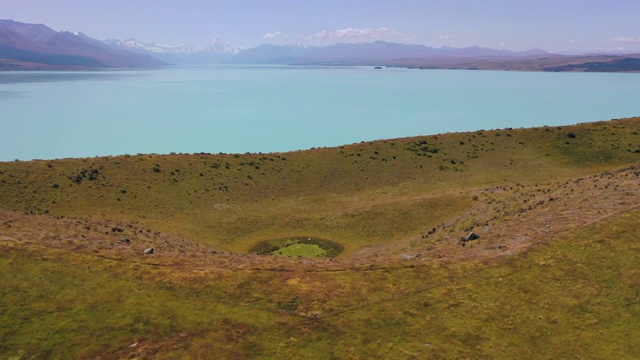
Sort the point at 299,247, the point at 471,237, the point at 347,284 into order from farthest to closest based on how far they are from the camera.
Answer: the point at 299,247 → the point at 471,237 → the point at 347,284

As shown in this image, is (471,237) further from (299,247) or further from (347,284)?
(299,247)

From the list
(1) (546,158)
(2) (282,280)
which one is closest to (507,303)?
(2) (282,280)

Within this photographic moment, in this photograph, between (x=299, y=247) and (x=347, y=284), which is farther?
(x=299, y=247)

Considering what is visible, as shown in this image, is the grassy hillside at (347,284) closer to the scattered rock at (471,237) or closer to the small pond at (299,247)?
the scattered rock at (471,237)

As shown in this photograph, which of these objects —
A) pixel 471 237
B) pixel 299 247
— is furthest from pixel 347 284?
pixel 299 247

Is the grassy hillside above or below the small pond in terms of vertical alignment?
above

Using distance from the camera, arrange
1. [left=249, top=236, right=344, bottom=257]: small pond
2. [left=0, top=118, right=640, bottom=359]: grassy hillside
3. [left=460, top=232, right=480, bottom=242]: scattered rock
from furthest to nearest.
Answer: [left=249, top=236, right=344, bottom=257]: small pond < [left=460, top=232, right=480, bottom=242]: scattered rock < [left=0, top=118, right=640, bottom=359]: grassy hillside

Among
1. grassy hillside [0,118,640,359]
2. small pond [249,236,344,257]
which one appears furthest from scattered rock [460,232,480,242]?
small pond [249,236,344,257]

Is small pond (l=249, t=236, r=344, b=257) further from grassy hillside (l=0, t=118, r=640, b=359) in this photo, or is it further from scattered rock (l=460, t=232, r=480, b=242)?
scattered rock (l=460, t=232, r=480, b=242)

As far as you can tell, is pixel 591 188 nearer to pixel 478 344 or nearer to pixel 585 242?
pixel 585 242

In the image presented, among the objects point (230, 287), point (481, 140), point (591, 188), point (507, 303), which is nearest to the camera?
point (507, 303)

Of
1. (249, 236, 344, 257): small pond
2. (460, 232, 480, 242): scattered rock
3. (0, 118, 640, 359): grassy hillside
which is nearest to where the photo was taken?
(0, 118, 640, 359): grassy hillside
